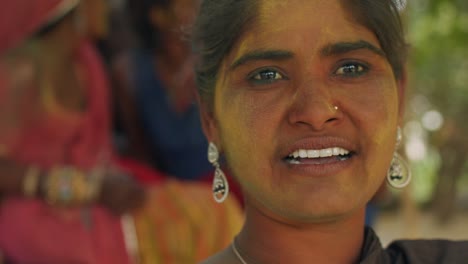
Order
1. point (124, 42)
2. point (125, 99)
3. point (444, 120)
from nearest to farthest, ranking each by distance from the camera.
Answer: point (125, 99), point (124, 42), point (444, 120)

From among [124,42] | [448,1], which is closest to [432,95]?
[448,1]

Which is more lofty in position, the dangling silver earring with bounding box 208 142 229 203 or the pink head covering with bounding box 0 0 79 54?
the dangling silver earring with bounding box 208 142 229 203

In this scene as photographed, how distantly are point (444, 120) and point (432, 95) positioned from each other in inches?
16.3

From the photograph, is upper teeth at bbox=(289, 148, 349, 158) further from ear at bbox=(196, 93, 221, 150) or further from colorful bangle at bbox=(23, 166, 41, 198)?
colorful bangle at bbox=(23, 166, 41, 198)

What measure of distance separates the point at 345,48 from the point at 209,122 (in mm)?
362

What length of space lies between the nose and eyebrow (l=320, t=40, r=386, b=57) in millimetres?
70

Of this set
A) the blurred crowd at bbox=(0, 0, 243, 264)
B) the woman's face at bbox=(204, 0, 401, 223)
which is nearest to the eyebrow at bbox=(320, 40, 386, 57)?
the woman's face at bbox=(204, 0, 401, 223)

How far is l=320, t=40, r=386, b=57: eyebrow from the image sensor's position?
5.73 ft

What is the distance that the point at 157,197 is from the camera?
150 inches

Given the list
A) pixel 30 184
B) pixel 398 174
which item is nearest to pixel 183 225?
pixel 30 184

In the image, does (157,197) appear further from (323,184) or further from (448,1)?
(448,1)

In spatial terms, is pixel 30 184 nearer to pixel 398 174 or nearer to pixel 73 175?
→ pixel 73 175

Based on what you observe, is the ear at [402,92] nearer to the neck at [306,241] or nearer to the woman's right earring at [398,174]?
the woman's right earring at [398,174]

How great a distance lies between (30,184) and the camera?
3.56 m
